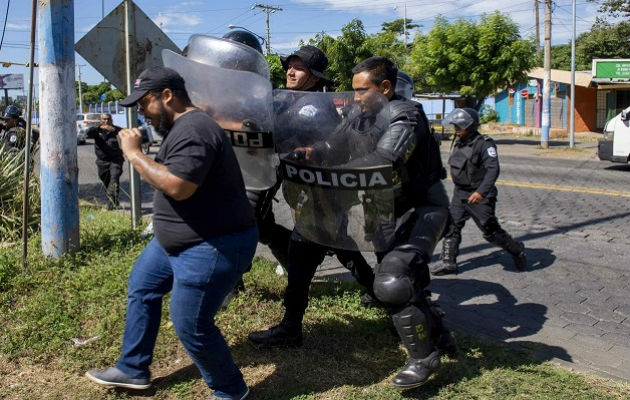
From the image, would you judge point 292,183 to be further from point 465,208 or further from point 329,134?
point 465,208

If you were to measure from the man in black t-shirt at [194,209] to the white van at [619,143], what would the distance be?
14002 millimetres

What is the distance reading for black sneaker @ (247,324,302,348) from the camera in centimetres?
402

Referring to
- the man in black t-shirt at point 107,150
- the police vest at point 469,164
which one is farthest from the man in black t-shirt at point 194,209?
the man in black t-shirt at point 107,150

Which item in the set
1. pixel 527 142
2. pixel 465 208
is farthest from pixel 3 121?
pixel 527 142

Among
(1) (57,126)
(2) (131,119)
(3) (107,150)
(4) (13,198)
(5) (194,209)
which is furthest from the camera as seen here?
(3) (107,150)

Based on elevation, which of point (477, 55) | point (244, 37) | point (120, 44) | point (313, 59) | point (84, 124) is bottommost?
point (84, 124)

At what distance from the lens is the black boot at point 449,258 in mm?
6332

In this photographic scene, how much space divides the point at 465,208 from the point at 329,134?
3500 mm

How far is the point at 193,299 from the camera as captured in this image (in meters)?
3.07

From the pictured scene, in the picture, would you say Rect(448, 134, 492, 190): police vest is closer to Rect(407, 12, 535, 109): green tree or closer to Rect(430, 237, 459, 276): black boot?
Rect(430, 237, 459, 276): black boot

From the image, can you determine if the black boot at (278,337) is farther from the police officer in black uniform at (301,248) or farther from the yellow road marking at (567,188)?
the yellow road marking at (567,188)

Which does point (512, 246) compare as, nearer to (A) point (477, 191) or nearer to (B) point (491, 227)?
(B) point (491, 227)

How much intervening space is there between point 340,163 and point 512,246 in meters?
3.49

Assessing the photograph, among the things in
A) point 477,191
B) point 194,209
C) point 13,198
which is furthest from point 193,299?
point 13,198
